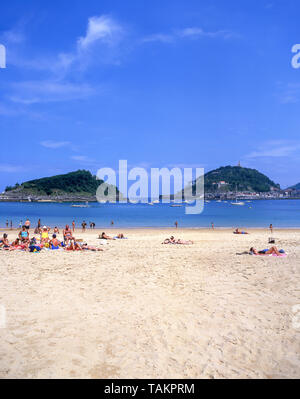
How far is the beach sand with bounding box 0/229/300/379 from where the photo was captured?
4.14 metres

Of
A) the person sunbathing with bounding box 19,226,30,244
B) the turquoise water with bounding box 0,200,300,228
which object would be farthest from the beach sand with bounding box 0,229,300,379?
the turquoise water with bounding box 0,200,300,228

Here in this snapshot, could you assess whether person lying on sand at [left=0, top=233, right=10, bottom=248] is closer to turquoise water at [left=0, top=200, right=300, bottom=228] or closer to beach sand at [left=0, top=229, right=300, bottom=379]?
beach sand at [left=0, top=229, right=300, bottom=379]

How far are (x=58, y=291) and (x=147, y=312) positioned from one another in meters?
2.62

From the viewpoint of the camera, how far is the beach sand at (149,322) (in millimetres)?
4137

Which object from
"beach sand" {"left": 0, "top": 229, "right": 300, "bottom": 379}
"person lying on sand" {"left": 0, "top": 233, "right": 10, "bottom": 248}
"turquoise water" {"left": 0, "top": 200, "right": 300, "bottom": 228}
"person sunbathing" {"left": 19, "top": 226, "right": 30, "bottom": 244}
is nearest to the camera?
"beach sand" {"left": 0, "top": 229, "right": 300, "bottom": 379}

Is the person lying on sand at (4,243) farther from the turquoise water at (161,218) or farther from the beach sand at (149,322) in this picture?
the turquoise water at (161,218)

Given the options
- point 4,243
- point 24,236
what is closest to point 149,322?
point 24,236

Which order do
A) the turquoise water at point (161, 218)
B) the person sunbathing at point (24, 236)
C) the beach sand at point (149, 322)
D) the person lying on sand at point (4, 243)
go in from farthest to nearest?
the turquoise water at point (161, 218), the person sunbathing at point (24, 236), the person lying on sand at point (4, 243), the beach sand at point (149, 322)

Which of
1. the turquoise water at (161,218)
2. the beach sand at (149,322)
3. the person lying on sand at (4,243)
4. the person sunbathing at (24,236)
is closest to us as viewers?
the beach sand at (149,322)

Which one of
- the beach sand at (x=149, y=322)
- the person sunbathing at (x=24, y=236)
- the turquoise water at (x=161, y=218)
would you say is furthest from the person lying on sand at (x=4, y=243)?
the turquoise water at (x=161, y=218)

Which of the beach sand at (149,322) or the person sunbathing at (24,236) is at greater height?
the person sunbathing at (24,236)

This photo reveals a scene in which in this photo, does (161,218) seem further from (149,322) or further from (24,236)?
(149,322)

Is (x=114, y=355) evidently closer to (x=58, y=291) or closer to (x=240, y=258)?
(x=58, y=291)
